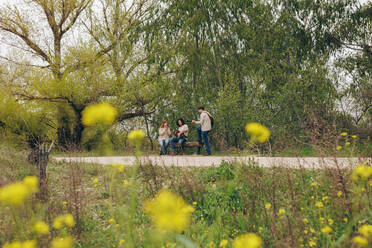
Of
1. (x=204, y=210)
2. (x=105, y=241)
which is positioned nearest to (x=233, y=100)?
(x=204, y=210)

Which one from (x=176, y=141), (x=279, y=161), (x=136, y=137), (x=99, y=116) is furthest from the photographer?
(x=176, y=141)

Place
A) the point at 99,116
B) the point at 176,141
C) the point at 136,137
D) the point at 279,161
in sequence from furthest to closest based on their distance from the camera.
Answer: the point at 176,141, the point at 279,161, the point at 136,137, the point at 99,116

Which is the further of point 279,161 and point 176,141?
point 176,141

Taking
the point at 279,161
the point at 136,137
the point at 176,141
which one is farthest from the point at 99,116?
the point at 176,141

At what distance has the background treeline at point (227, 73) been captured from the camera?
39.6ft

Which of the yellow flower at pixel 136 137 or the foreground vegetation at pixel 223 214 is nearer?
the yellow flower at pixel 136 137

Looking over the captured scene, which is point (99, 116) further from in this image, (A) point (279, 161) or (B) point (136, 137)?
(A) point (279, 161)

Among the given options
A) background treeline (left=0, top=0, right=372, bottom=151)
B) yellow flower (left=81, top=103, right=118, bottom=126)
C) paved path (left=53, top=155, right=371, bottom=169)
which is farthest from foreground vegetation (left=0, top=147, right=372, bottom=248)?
background treeline (left=0, top=0, right=372, bottom=151)

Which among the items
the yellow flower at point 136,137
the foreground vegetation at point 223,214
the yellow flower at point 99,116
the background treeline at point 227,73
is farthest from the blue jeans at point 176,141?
the yellow flower at point 99,116

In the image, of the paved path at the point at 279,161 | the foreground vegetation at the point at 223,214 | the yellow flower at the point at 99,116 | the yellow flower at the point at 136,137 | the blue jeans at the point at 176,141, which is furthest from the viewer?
the blue jeans at the point at 176,141

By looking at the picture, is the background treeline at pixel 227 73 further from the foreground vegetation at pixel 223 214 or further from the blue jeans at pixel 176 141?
the foreground vegetation at pixel 223 214

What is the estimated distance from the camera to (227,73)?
520 inches

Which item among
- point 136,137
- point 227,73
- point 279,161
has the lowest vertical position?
point 279,161

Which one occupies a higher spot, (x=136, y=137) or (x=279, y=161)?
(x=136, y=137)
